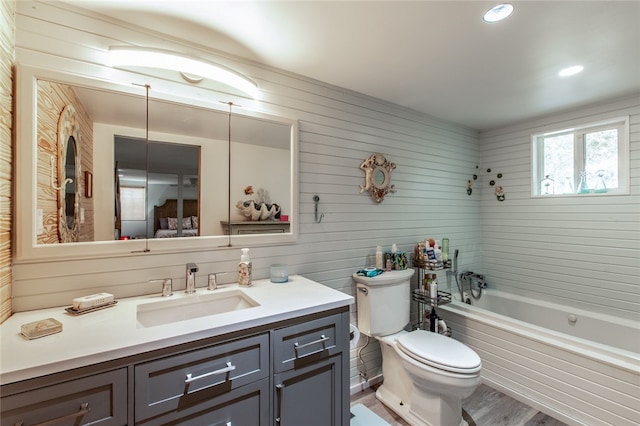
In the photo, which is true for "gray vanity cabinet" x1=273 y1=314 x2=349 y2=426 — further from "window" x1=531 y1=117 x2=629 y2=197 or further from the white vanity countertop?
"window" x1=531 y1=117 x2=629 y2=197

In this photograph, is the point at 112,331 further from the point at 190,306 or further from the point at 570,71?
the point at 570,71

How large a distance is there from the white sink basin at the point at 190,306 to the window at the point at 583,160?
315 centimetres

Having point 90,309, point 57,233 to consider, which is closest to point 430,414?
point 90,309

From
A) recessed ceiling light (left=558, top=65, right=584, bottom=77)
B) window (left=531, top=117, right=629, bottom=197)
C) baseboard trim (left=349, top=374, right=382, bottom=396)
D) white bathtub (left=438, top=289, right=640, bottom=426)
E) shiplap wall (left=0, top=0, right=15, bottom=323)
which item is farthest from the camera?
window (left=531, top=117, right=629, bottom=197)

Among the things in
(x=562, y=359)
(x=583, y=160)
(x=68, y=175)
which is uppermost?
(x=583, y=160)

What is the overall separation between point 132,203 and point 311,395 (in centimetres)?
129

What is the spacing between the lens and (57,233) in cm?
124

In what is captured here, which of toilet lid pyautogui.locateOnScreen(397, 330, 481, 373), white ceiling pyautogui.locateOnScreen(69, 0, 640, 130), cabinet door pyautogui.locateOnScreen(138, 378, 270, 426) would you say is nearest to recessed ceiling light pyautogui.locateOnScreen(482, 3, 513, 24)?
white ceiling pyautogui.locateOnScreen(69, 0, 640, 130)

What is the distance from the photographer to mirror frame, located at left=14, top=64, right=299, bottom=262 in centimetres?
116

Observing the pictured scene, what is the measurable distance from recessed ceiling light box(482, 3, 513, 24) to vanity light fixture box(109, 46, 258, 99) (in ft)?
4.32

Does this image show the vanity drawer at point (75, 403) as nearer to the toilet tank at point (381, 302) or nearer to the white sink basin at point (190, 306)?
the white sink basin at point (190, 306)

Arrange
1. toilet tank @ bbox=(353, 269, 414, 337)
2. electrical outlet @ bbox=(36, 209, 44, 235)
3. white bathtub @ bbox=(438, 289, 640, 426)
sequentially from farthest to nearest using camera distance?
toilet tank @ bbox=(353, 269, 414, 337)
white bathtub @ bbox=(438, 289, 640, 426)
electrical outlet @ bbox=(36, 209, 44, 235)

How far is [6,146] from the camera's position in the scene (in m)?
1.10

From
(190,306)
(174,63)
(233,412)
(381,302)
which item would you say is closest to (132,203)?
(190,306)
